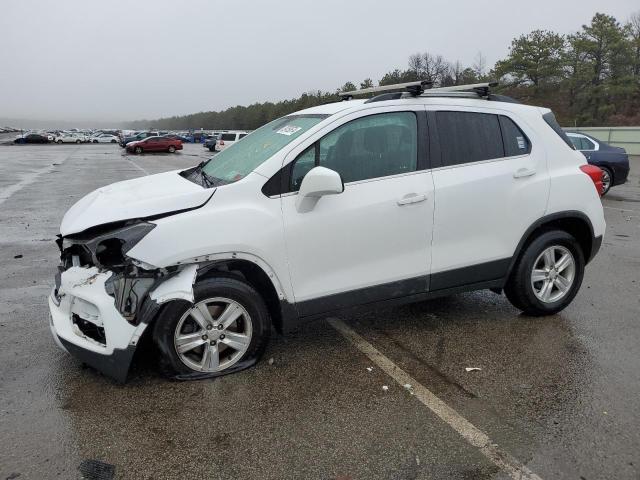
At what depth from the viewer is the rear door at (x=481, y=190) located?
3.92 meters

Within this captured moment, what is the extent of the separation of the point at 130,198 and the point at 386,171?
182cm

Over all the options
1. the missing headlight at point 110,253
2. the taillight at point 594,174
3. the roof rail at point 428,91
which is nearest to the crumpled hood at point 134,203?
the missing headlight at point 110,253

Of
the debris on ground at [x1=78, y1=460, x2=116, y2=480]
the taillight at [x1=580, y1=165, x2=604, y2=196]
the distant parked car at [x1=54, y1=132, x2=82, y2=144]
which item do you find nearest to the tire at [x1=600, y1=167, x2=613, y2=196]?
the taillight at [x1=580, y1=165, x2=604, y2=196]

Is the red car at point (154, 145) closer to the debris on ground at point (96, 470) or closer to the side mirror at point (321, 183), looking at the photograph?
the side mirror at point (321, 183)

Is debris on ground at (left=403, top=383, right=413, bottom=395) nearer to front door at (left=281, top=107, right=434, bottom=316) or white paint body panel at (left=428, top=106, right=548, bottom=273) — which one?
front door at (left=281, top=107, right=434, bottom=316)

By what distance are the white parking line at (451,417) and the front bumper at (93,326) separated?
66.6 inches

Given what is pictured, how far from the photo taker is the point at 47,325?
14.5 feet

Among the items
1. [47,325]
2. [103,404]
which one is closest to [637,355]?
[103,404]

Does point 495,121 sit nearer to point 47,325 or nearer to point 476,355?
point 476,355

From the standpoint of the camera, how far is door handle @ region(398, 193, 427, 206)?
3697 millimetres

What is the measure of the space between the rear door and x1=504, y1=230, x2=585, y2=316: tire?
22 cm

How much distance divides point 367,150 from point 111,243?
1869 mm

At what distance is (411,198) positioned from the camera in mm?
3727

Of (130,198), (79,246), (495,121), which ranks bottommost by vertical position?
(79,246)
